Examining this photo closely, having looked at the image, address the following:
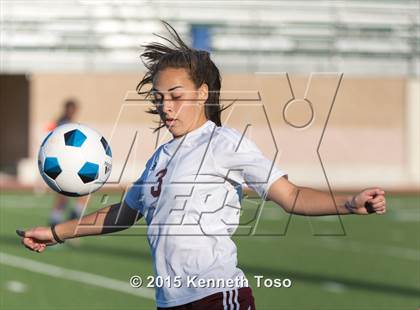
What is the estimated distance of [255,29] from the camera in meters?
33.3

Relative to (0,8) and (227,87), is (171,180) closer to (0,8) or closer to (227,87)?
(227,87)

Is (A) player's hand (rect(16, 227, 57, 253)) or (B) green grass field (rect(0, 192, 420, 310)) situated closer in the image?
(A) player's hand (rect(16, 227, 57, 253))

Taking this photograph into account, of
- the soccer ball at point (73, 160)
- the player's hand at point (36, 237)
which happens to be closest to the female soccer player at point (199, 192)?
the player's hand at point (36, 237)

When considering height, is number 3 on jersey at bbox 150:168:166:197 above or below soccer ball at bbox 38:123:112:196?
below

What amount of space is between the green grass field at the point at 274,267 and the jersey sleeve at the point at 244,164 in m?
4.09

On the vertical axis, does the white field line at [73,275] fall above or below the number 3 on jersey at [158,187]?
above

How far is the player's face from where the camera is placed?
4.44 meters

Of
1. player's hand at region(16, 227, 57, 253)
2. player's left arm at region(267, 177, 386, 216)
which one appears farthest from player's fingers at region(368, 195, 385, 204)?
player's hand at region(16, 227, 57, 253)

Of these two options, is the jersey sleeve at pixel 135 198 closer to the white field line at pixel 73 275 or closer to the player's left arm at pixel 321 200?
the player's left arm at pixel 321 200

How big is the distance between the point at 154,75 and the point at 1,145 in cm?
2931

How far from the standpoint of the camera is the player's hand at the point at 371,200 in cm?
395

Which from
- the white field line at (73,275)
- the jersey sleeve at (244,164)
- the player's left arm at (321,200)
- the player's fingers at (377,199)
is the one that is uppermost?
the white field line at (73,275)

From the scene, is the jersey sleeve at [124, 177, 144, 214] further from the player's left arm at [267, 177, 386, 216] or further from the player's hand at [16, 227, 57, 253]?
the player's left arm at [267, 177, 386, 216]

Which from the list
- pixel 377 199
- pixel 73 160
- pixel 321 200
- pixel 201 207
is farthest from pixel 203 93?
pixel 73 160
